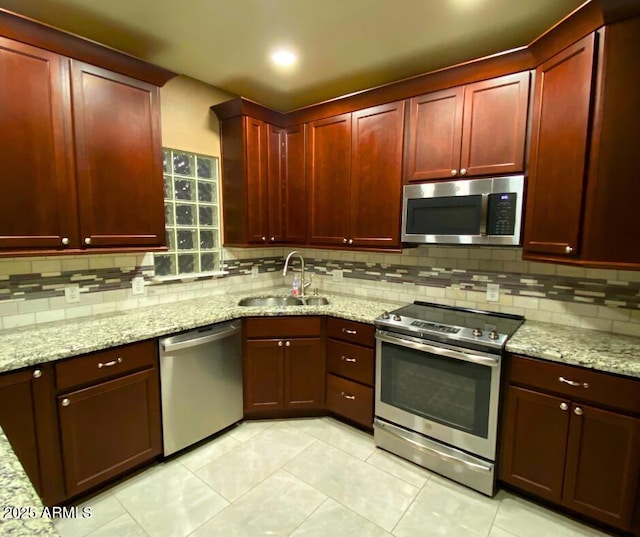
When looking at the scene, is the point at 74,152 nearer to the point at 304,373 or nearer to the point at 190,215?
the point at 190,215

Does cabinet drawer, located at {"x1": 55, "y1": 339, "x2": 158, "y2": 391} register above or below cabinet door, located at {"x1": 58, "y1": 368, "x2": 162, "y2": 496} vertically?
above

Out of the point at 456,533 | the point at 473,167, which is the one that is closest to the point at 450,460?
the point at 456,533

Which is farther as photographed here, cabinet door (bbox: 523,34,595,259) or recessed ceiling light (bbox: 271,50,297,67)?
recessed ceiling light (bbox: 271,50,297,67)

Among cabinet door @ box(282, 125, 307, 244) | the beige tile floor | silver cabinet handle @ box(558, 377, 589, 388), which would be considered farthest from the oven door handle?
cabinet door @ box(282, 125, 307, 244)

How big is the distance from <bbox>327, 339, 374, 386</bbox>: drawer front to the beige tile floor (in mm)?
481

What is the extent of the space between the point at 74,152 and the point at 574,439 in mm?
3006

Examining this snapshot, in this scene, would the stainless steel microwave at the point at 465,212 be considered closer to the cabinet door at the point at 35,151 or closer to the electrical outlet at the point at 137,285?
the electrical outlet at the point at 137,285

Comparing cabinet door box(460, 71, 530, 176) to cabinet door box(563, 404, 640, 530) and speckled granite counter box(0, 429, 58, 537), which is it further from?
speckled granite counter box(0, 429, 58, 537)

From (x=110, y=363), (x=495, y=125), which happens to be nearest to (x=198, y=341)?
(x=110, y=363)

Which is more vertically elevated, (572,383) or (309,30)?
(309,30)

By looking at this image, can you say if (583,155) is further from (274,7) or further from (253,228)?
(253,228)

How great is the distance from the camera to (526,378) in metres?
1.86

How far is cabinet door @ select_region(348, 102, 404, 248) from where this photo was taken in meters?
2.51

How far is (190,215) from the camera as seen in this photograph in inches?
114
